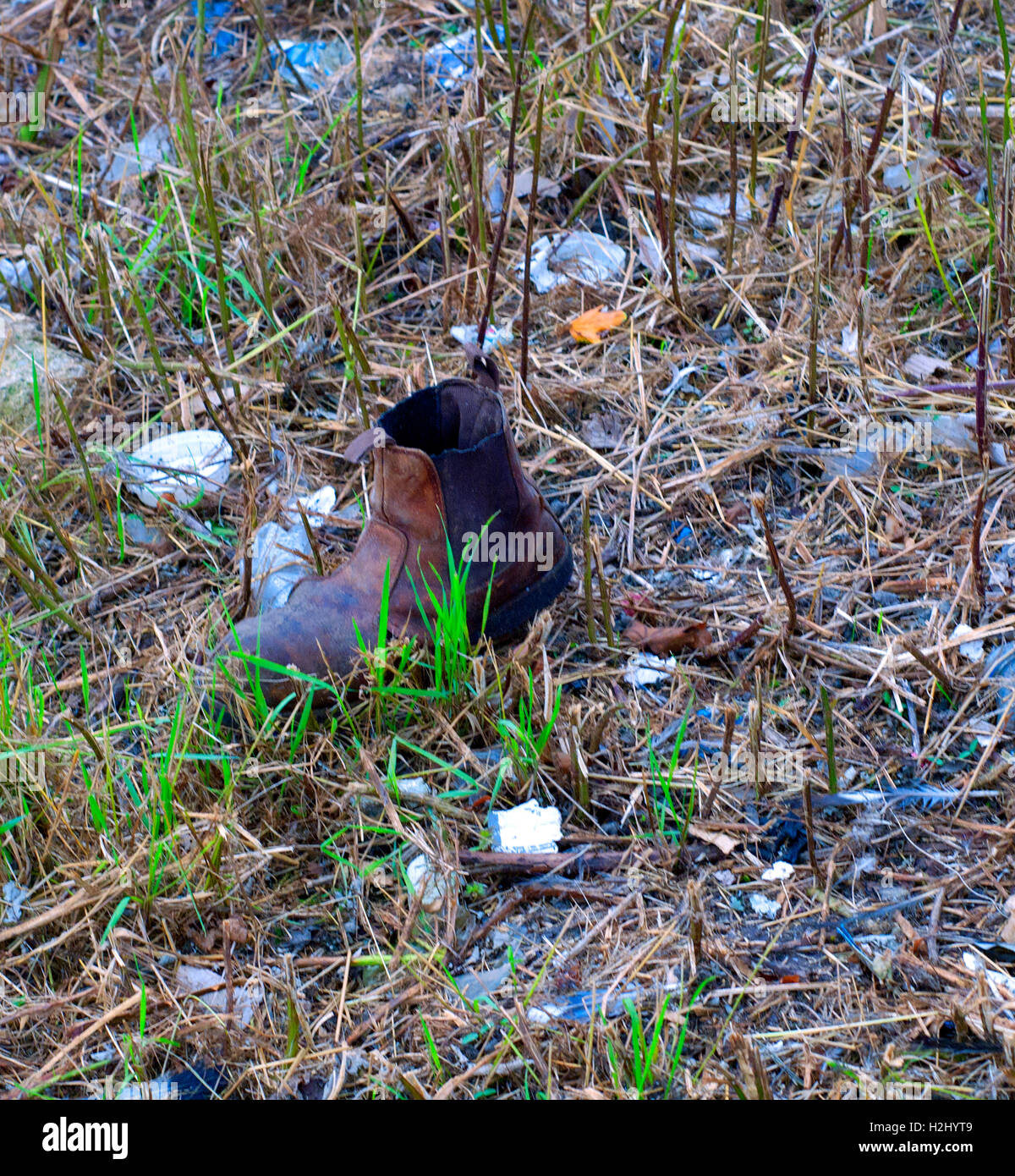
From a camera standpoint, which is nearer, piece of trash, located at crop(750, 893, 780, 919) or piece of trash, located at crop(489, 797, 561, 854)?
piece of trash, located at crop(750, 893, 780, 919)

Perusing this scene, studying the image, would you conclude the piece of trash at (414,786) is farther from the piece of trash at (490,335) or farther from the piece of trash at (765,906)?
the piece of trash at (490,335)

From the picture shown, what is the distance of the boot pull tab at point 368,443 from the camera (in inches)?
76.2

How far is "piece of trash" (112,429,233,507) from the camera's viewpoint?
96.0 inches

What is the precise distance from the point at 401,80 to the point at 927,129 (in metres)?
1.49

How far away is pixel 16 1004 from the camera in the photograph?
5.29 ft

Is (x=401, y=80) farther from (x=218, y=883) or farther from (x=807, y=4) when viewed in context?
(x=218, y=883)

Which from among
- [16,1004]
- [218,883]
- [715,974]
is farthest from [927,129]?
[16,1004]

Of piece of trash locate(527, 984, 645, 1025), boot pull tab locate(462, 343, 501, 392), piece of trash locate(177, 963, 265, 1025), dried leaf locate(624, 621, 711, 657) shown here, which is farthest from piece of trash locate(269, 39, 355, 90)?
piece of trash locate(527, 984, 645, 1025)

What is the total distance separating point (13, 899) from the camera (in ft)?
5.65

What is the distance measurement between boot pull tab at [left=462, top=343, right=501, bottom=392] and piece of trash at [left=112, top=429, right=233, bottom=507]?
688 millimetres

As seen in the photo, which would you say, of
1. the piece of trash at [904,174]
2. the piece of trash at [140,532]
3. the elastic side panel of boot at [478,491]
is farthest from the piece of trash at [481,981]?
the piece of trash at [904,174]

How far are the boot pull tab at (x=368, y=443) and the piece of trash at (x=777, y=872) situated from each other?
0.94 meters

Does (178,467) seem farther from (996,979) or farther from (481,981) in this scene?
(996,979)

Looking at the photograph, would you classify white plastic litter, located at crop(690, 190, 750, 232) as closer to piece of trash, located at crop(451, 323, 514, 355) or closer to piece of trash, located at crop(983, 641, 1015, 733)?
piece of trash, located at crop(451, 323, 514, 355)
